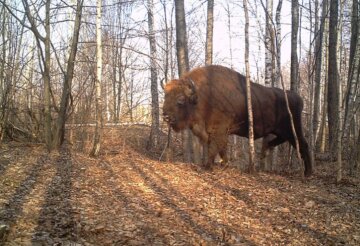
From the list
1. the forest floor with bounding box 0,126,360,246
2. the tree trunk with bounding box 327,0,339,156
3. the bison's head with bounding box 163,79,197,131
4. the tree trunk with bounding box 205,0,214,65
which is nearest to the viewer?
the forest floor with bounding box 0,126,360,246

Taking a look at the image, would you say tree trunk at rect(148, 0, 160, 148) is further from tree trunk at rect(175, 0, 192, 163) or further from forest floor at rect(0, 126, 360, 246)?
forest floor at rect(0, 126, 360, 246)

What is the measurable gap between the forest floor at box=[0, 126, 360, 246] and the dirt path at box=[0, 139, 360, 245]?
0.01 meters

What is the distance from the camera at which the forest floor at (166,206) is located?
208 inches

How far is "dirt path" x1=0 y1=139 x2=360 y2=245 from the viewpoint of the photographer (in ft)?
17.4

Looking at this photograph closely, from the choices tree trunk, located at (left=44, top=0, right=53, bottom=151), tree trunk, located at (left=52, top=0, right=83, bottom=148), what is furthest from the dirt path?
tree trunk, located at (left=52, top=0, right=83, bottom=148)

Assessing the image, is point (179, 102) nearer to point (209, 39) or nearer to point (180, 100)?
point (180, 100)

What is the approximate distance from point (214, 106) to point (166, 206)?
4073 millimetres

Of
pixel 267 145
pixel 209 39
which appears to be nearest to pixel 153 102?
pixel 209 39

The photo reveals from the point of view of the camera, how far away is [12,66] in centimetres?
1346

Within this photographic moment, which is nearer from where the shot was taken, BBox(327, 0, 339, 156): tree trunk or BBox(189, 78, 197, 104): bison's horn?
BBox(189, 78, 197, 104): bison's horn

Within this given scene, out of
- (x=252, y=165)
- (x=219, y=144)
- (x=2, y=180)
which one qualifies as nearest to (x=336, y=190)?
(x=252, y=165)

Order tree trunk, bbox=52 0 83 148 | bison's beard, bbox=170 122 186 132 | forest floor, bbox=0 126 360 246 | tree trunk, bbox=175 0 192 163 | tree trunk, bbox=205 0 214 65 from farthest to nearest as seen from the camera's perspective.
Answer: tree trunk, bbox=205 0 214 65 → tree trunk, bbox=175 0 192 163 → tree trunk, bbox=52 0 83 148 → bison's beard, bbox=170 122 186 132 → forest floor, bbox=0 126 360 246

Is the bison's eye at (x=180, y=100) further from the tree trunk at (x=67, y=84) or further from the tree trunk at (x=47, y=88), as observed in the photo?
the tree trunk at (x=47, y=88)

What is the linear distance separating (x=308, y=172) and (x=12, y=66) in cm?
1015
